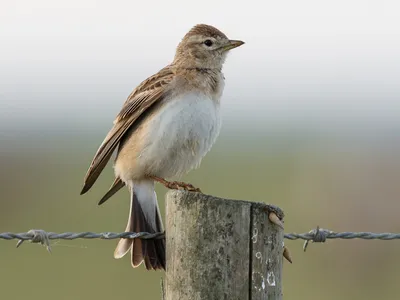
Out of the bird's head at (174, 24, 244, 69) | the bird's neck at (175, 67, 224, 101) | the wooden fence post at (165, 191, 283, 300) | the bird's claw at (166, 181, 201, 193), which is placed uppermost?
the bird's head at (174, 24, 244, 69)

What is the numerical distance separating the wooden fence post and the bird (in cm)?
180

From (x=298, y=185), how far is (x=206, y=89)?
13.7m

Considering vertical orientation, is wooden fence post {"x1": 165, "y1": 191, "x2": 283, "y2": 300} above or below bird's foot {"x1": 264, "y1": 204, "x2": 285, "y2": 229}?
below

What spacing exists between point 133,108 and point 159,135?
1.20ft

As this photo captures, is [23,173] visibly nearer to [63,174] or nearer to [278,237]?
[63,174]

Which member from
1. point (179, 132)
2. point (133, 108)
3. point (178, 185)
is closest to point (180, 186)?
point (178, 185)

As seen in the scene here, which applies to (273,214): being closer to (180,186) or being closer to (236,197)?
(180,186)

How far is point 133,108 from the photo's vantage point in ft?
23.6

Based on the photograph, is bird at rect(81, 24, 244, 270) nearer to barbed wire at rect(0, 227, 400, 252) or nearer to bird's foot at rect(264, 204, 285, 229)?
barbed wire at rect(0, 227, 400, 252)

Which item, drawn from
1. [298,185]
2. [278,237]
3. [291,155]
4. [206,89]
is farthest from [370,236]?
[291,155]

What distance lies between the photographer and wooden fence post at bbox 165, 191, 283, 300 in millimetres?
4766

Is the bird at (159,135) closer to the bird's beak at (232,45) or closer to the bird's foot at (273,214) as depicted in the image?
the bird's beak at (232,45)

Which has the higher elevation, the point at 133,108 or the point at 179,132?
the point at 133,108

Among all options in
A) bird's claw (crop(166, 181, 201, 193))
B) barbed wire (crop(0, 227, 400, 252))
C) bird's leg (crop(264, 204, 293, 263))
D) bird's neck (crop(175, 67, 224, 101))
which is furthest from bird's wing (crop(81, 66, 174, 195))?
bird's leg (crop(264, 204, 293, 263))
